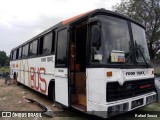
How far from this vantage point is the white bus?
14.1ft

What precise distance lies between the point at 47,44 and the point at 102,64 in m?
3.76

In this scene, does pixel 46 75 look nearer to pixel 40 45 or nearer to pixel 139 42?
pixel 40 45

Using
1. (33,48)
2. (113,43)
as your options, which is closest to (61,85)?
(113,43)

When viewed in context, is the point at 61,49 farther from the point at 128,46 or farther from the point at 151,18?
the point at 151,18

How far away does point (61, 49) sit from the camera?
Answer: 5969mm

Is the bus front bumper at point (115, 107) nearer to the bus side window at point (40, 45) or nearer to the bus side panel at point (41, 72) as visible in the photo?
the bus side panel at point (41, 72)

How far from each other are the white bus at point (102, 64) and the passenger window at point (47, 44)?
0.22 meters

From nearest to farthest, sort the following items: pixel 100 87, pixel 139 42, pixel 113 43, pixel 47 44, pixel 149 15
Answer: pixel 100 87 < pixel 113 43 < pixel 139 42 < pixel 47 44 < pixel 149 15

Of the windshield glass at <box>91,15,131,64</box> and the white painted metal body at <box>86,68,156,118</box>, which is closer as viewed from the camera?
the white painted metal body at <box>86,68,156,118</box>

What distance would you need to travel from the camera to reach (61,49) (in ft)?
19.6

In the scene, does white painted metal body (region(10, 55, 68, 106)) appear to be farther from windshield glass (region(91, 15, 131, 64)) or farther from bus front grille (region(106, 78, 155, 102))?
bus front grille (region(106, 78, 155, 102))

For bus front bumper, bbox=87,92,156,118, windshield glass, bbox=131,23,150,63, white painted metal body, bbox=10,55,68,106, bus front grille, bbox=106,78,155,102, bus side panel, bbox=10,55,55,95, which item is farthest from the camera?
bus side panel, bbox=10,55,55,95

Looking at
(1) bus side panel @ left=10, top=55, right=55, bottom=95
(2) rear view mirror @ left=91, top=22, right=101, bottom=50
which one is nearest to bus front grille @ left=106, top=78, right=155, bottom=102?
(2) rear view mirror @ left=91, top=22, right=101, bottom=50

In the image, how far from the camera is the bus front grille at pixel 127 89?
425 cm
